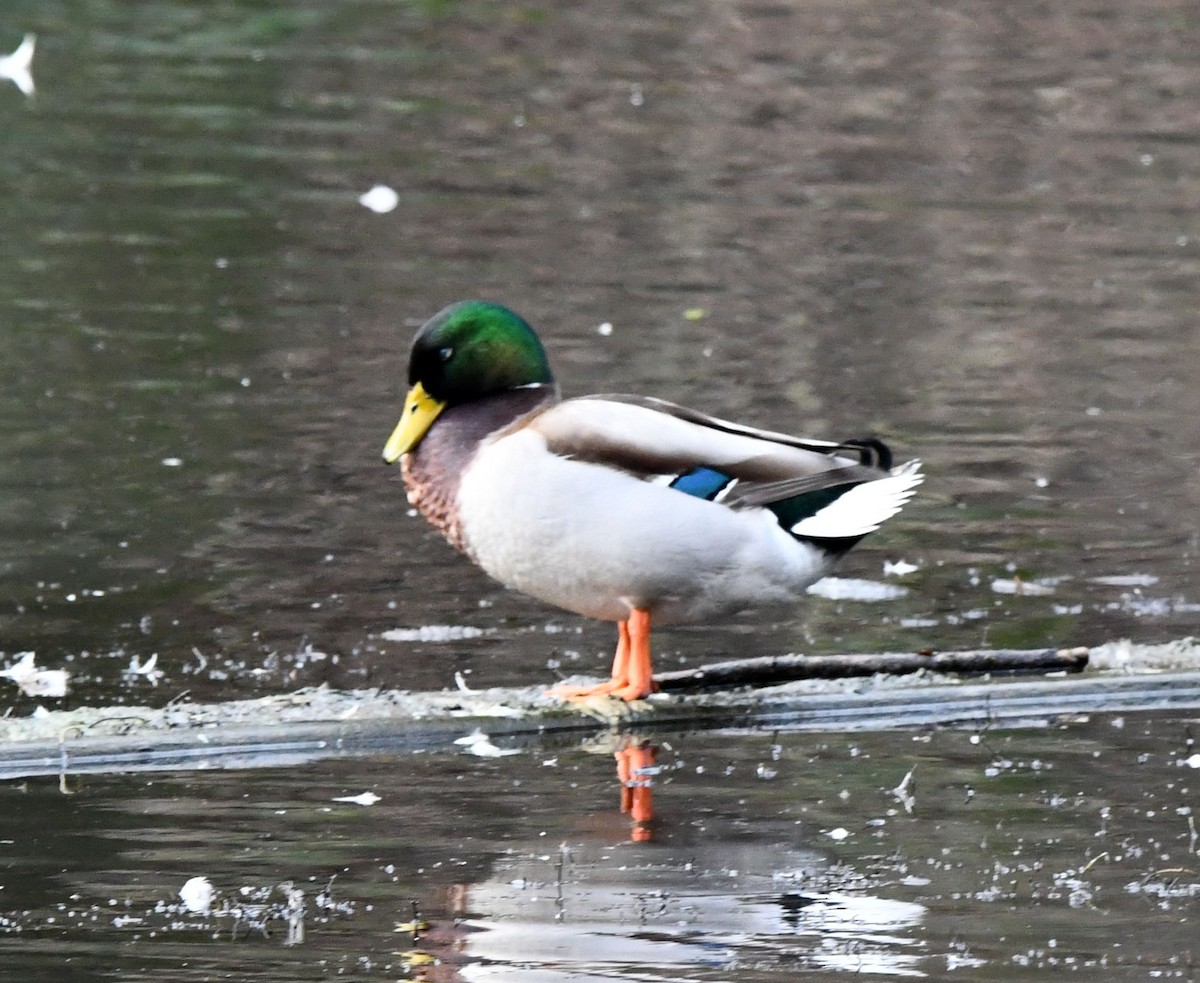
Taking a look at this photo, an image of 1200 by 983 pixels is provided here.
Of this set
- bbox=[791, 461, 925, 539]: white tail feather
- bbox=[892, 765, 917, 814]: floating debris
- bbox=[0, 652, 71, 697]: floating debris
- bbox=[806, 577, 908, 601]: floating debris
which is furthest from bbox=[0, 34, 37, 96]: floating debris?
bbox=[892, 765, 917, 814]: floating debris

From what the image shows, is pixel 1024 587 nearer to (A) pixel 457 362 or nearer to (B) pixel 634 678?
(B) pixel 634 678

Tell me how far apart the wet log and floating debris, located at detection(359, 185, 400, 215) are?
8.99m

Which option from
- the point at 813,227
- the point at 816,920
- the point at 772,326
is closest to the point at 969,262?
the point at 813,227

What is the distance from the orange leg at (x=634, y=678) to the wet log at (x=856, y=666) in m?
0.04

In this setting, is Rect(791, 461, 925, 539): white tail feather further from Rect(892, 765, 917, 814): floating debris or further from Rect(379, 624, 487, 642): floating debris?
Rect(379, 624, 487, 642): floating debris

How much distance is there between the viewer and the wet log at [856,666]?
→ 5680mm

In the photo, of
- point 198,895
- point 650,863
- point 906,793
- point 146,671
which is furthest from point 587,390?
point 198,895

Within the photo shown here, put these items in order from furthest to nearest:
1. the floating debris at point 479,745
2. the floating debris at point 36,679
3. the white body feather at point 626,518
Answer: the floating debris at point 36,679, the white body feather at point 626,518, the floating debris at point 479,745

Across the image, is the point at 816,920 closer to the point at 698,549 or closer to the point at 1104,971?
the point at 1104,971

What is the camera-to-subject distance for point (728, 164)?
16.2 meters

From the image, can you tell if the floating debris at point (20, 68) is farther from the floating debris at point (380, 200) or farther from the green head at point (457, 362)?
the green head at point (457, 362)

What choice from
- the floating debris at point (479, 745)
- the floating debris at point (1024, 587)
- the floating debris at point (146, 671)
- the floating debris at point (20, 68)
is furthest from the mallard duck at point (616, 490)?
the floating debris at point (20, 68)

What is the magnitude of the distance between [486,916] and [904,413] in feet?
19.7

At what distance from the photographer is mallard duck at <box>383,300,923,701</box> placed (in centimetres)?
562
